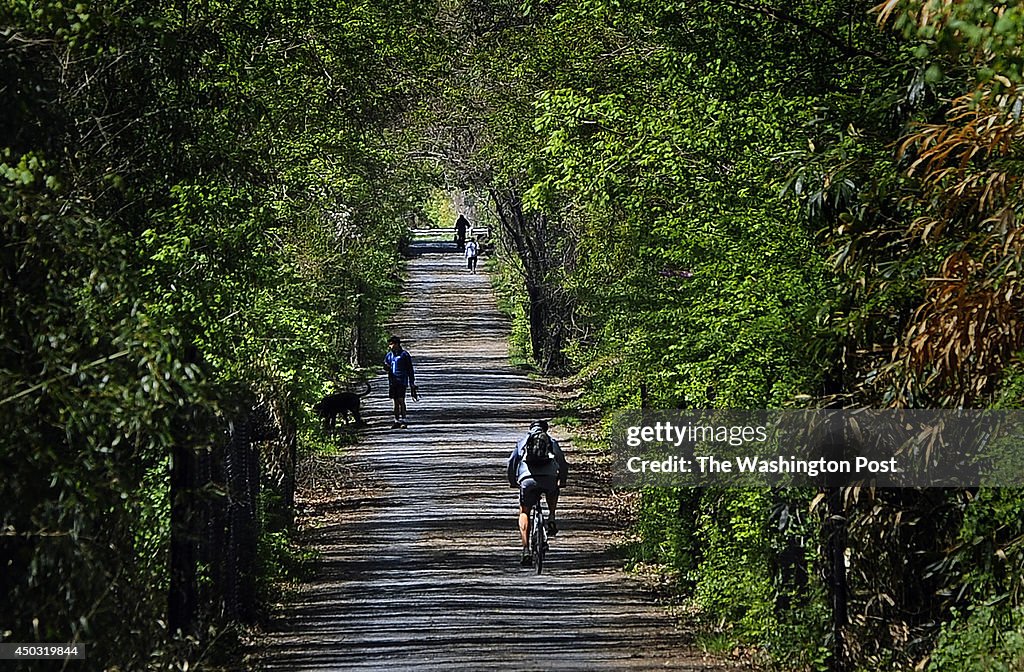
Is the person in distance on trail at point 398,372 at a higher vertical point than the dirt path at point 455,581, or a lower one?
higher

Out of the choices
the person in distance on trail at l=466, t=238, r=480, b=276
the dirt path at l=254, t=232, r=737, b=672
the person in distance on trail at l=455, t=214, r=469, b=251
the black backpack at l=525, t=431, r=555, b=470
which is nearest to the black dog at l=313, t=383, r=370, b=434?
the dirt path at l=254, t=232, r=737, b=672

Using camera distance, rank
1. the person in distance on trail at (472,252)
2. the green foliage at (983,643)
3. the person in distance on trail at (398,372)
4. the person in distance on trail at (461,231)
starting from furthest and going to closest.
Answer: the person in distance on trail at (461,231) → the person in distance on trail at (472,252) → the person in distance on trail at (398,372) → the green foliage at (983,643)

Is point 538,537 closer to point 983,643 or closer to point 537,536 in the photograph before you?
point 537,536

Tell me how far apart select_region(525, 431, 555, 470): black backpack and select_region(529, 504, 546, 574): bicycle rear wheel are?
2.93ft

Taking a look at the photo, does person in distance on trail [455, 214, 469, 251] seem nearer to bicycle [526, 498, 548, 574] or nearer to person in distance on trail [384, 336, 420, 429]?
person in distance on trail [384, 336, 420, 429]

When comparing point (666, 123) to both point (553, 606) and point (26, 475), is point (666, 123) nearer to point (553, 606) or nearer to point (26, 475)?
point (553, 606)

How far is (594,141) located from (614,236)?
3852 millimetres

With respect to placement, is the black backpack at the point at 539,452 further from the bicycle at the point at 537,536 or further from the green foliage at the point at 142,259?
the green foliage at the point at 142,259

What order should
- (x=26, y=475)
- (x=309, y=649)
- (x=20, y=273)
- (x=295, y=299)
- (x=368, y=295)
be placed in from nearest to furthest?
(x=26, y=475) < (x=20, y=273) < (x=309, y=649) < (x=295, y=299) < (x=368, y=295)

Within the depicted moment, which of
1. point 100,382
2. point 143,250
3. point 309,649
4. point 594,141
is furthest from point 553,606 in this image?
point 100,382

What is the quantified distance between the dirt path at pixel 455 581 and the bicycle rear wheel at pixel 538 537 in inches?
8.5

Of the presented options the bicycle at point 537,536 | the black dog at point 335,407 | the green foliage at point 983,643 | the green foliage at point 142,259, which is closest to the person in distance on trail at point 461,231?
the black dog at point 335,407

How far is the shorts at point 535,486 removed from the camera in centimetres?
1775

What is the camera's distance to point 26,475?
22.3ft
